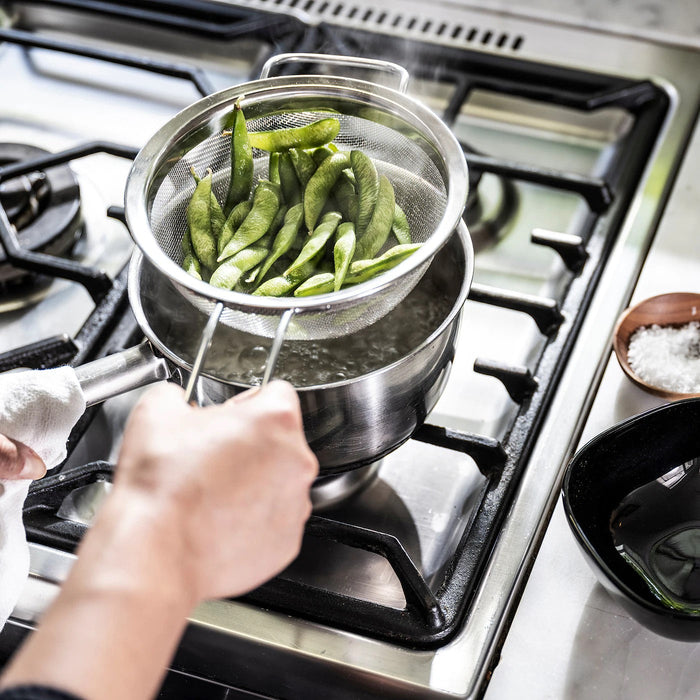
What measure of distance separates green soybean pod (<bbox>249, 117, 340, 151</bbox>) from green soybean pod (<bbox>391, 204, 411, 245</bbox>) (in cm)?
7

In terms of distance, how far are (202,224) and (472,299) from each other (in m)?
0.22

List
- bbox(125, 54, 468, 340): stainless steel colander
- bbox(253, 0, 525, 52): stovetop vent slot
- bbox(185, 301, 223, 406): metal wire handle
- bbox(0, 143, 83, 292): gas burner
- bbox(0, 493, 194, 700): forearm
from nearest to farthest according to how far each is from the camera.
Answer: bbox(0, 493, 194, 700): forearm
bbox(185, 301, 223, 406): metal wire handle
bbox(125, 54, 468, 340): stainless steel colander
bbox(0, 143, 83, 292): gas burner
bbox(253, 0, 525, 52): stovetop vent slot

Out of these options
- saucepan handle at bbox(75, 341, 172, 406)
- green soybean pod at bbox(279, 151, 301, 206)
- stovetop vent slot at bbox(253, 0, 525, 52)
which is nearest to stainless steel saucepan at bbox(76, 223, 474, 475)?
saucepan handle at bbox(75, 341, 172, 406)

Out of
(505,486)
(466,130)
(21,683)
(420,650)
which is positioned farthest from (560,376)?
(21,683)

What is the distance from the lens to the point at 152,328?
59cm

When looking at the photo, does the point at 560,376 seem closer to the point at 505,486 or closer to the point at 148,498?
the point at 505,486

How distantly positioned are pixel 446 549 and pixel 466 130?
0.47 meters

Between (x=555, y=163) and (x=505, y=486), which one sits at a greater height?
(x=555, y=163)

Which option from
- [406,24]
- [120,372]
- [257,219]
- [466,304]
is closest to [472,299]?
[466,304]

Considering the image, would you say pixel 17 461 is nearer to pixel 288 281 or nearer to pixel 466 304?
pixel 288 281

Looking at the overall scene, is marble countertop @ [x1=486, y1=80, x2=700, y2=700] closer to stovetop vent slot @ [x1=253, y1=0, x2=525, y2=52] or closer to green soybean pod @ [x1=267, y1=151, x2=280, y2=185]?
green soybean pod @ [x1=267, y1=151, x2=280, y2=185]

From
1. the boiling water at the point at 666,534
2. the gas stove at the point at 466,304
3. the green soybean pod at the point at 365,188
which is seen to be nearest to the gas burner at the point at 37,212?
the gas stove at the point at 466,304

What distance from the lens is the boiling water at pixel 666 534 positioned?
0.51m

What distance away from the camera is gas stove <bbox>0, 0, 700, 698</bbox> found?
0.54 m
